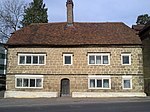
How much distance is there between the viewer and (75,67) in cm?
3416

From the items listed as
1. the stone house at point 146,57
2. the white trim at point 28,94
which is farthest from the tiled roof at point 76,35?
the white trim at point 28,94

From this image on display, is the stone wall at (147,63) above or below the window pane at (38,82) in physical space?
above

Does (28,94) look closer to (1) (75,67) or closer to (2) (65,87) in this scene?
(2) (65,87)

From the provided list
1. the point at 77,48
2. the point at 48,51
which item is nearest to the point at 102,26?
the point at 77,48

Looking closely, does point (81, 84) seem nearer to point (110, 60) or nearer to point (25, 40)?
point (110, 60)

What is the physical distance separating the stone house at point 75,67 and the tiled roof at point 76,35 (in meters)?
0.12

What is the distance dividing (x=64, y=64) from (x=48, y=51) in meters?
2.49

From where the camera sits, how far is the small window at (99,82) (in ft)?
112

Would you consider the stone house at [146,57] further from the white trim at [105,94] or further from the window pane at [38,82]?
the window pane at [38,82]

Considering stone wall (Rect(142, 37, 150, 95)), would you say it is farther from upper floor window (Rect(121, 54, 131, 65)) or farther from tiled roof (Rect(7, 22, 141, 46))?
upper floor window (Rect(121, 54, 131, 65))

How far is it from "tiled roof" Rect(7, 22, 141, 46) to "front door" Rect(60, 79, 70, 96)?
14.6 feet

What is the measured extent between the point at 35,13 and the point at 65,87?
2798 centimetres

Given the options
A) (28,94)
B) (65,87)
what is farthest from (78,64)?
(28,94)

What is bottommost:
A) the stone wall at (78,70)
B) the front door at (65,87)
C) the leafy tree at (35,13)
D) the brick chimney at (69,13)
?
the front door at (65,87)
